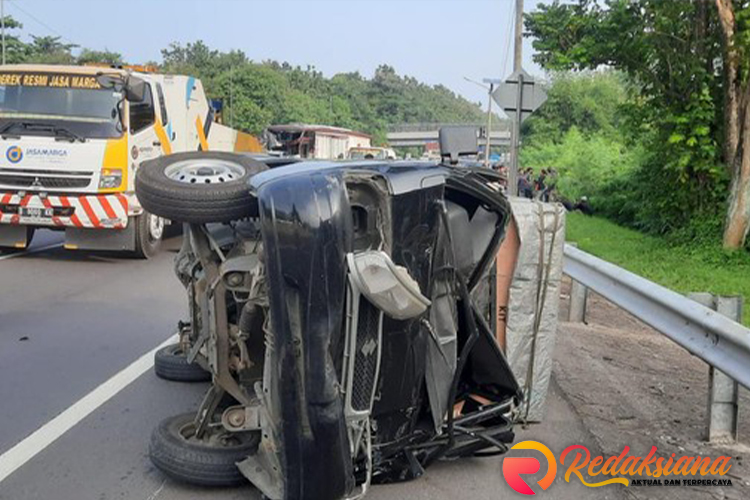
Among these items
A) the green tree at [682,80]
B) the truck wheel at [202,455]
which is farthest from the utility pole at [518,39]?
the truck wheel at [202,455]

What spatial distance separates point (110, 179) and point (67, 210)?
701 millimetres

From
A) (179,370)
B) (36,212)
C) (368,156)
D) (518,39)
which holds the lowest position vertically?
(179,370)

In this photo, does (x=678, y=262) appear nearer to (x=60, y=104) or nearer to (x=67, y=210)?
(x=67, y=210)

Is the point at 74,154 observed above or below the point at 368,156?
below

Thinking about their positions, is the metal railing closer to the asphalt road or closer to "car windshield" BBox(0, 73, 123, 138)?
the asphalt road

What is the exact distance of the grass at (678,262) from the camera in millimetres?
11734

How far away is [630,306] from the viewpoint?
18.4 ft

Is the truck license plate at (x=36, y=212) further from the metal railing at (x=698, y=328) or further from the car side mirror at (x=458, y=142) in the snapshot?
the metal railing at (x=698, y=328)

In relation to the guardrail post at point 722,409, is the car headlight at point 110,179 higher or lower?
higher

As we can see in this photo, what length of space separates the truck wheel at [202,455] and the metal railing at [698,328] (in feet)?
8.15

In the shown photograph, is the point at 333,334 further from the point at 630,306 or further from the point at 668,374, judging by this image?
the point at 668,374

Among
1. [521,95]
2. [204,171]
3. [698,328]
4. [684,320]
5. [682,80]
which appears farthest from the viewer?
[682,80]

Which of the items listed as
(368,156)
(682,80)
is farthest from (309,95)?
(368,156)

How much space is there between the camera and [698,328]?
450cm
